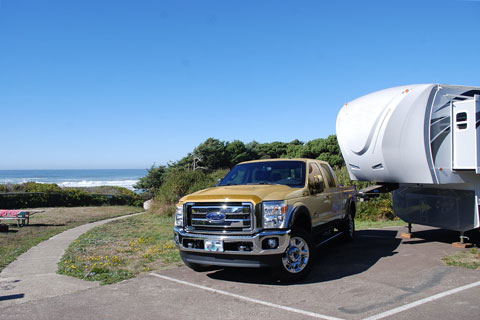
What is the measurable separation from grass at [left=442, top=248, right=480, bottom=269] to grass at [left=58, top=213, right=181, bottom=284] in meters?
5.35

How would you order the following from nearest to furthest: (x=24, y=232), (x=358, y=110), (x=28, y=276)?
1. (x=28, y=276)
2. (x=358, y=110)
3. (x=24, y=232)

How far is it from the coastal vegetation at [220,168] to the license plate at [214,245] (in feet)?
34.4

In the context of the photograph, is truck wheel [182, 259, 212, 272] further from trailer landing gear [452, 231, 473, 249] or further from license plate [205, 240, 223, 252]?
trailer landing gear [452, 231, 473, 249]

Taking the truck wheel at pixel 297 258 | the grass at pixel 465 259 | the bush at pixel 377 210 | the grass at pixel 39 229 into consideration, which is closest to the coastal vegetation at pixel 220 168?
the bush at pixel 377 210

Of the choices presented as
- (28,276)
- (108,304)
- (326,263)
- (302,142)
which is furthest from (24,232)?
(302,142)

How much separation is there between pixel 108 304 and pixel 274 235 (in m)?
2.56

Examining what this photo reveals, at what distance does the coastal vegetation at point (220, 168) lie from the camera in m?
15.4

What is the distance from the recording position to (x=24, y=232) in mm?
13250

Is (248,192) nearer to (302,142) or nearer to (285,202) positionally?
(285,202)

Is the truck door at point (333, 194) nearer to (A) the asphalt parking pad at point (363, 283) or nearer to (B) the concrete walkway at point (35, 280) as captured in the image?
(A) the asphalt parking pad at point (363, 283)

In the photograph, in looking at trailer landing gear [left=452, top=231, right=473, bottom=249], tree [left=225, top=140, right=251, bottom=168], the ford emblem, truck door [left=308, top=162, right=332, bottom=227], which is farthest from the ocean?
the ford emblem

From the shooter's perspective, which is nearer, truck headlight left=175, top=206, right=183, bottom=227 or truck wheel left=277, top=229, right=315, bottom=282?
truck wheel left=277, top=229, right=315, bottom=282

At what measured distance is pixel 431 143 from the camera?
7918mm

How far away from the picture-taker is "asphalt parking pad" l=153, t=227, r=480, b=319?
16.7 ft
